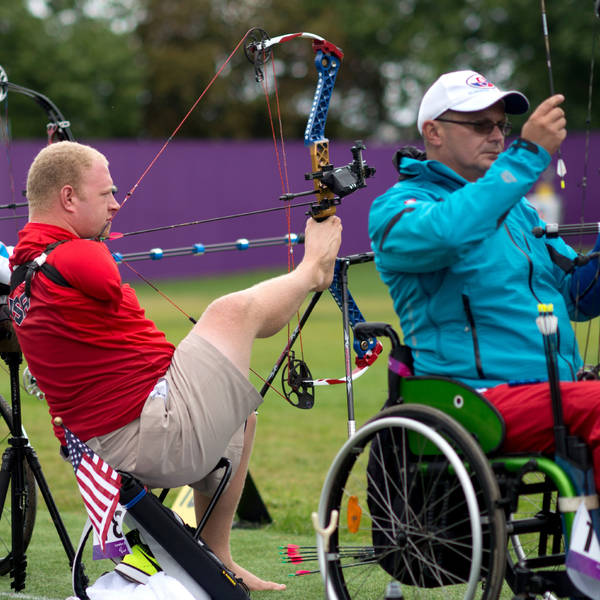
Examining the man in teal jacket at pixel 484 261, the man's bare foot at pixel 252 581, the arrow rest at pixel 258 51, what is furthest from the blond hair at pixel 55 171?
the man's bare foot at pixel 252 581

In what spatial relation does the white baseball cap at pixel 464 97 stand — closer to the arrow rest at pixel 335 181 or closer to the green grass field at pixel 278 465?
the arrow rest at pixel 335 181

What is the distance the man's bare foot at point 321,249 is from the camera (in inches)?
141

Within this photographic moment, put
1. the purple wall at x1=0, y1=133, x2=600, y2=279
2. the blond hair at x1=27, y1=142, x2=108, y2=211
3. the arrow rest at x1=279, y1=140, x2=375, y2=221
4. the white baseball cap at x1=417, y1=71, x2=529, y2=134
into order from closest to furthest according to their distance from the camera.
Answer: the white baseball cap at x1=417, y1=71, x2=529, y2=134 < the blond hair at x1=27, y1=142, x2=108, y2=211 < the arrow rest at x1=279, y1=140, x2=375, y2=221 < the purple wall at x1=0, y1=133, x2=600, y2=279

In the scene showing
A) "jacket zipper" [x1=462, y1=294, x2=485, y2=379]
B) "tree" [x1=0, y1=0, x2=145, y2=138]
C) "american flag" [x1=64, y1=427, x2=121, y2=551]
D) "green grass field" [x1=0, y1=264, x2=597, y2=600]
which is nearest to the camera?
"jacket zipper" [x1=462, y1=294, x2=485, y2=379]

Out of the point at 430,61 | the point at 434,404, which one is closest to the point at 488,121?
the point at 434,404

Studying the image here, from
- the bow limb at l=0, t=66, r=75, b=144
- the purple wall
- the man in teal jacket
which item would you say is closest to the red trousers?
the man in teal jacket

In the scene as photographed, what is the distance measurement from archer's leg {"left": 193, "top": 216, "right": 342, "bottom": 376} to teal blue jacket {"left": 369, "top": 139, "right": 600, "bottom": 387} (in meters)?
0.28

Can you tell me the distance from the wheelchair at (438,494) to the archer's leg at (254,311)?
279mm

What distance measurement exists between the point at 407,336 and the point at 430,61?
31.4 meters

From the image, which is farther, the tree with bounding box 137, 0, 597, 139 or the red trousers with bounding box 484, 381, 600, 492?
the tree with bounding box 137, 0, 597, 139

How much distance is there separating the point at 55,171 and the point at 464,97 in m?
1.31

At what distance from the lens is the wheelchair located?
112 inches

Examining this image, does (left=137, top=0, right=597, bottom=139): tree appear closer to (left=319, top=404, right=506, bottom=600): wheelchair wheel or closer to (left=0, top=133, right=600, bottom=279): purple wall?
(left=0, top=133, right=600, bottom=279): purple wall

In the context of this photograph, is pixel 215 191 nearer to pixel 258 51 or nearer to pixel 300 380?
pixel 258 51
